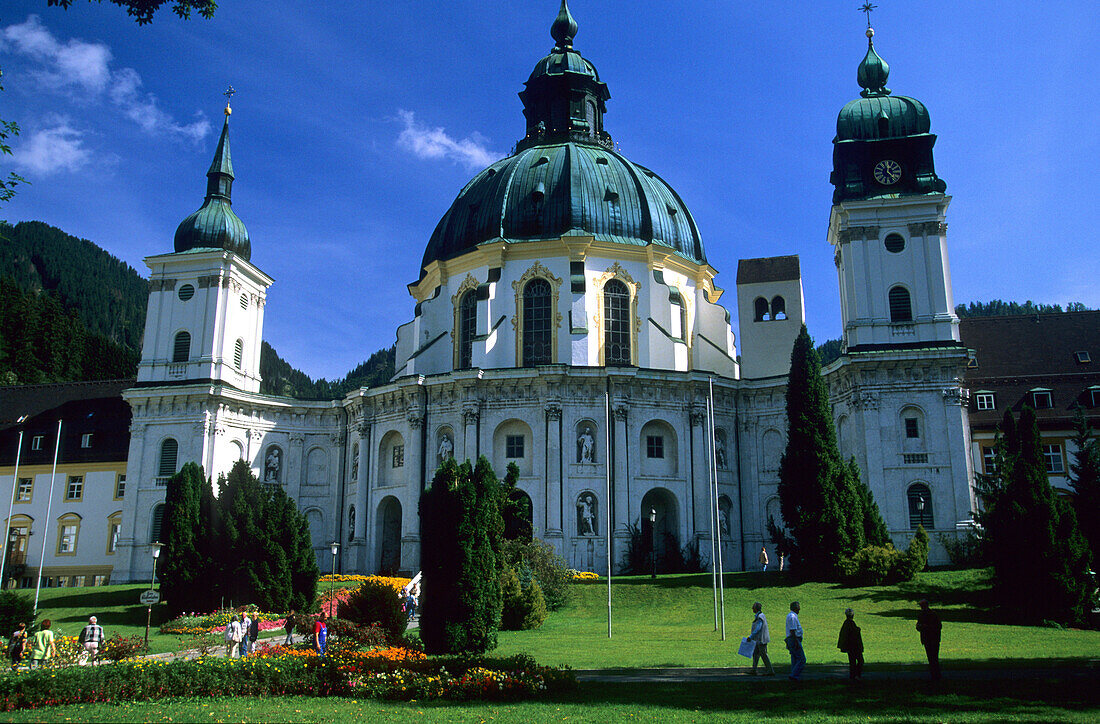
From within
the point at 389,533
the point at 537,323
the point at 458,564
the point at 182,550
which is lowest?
the point at 458,564

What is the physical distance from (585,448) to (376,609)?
22652 mm

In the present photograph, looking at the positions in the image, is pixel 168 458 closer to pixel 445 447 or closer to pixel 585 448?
pixel 445 447

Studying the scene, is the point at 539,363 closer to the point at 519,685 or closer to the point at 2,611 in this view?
the point at 2,611

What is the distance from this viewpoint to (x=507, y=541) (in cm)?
3641

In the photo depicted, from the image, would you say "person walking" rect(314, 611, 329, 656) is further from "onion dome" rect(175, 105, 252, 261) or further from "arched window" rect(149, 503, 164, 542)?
"onion dome" rect(175, 105, 252, 261)

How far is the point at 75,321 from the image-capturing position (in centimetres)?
9744

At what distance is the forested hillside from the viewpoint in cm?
9188

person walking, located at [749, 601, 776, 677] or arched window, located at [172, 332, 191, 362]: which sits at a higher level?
arched window, located at [172, 332, 191, 362]

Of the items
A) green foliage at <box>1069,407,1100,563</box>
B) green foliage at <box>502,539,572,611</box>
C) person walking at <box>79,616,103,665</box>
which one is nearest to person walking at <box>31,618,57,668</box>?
person walking at <box>79,616,103,665</box>

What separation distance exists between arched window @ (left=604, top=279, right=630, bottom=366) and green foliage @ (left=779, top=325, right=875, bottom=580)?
49.2 feet

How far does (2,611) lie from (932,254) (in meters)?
45.9

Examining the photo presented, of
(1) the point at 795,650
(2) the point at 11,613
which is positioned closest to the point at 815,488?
(1) the point at 795,650

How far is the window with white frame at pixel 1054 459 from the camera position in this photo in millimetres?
54969

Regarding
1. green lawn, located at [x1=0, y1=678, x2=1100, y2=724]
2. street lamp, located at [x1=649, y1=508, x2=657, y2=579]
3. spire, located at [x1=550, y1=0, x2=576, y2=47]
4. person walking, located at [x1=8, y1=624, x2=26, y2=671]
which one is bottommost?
green lawn, located at [x1=0, y1=678, x2=1100, y2=724]
